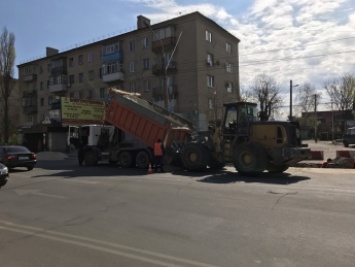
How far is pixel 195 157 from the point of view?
59.1 feet

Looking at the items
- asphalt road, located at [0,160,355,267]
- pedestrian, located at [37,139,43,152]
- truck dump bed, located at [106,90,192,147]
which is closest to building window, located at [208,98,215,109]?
pedestrian, located at [37,139,43,152]

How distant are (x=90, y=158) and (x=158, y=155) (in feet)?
19.0

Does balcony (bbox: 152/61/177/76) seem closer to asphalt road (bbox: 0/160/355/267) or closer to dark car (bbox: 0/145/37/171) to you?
dark car (bbox: 0/145/37/171)

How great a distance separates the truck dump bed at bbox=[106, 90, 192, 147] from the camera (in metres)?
19.6

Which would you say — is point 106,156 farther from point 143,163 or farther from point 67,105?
point 67,105

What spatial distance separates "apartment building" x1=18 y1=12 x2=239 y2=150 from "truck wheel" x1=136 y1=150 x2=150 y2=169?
2038 centimetres

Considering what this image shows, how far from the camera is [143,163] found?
2034 cm

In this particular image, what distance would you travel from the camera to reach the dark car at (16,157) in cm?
1977

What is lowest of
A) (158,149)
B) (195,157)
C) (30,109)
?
(195,157)

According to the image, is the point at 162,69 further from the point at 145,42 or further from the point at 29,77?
the point at 29,77

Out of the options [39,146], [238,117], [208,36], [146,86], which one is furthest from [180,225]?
[146,86]

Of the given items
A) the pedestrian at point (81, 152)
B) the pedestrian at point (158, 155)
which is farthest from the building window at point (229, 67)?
the pedestrian at point (158, 155)

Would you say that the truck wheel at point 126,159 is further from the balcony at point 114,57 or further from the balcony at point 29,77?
the balcony at point 29,77

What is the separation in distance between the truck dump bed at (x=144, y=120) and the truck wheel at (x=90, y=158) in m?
2.59
